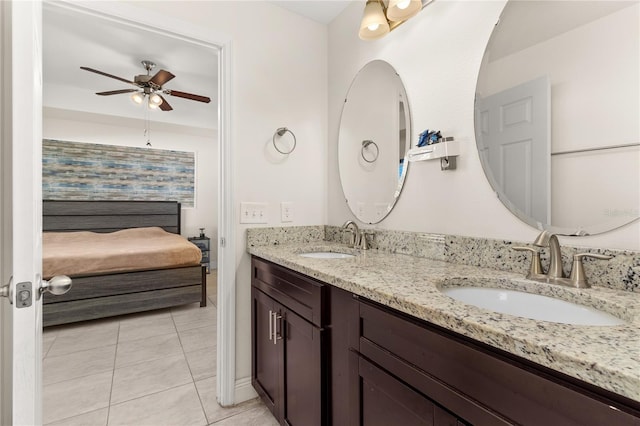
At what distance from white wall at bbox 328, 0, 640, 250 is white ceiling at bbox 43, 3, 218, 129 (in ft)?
3.84

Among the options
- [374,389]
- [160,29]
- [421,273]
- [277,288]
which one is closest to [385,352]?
[374,389]

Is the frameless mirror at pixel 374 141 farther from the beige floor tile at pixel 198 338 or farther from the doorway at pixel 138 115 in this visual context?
the beige floor tile at pixel 198 338

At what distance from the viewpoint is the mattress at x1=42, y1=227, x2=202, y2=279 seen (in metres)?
2.84

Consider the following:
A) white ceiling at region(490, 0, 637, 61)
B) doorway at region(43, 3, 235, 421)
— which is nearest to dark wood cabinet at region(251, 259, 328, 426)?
doorway at region(43, 3, 235, 421)

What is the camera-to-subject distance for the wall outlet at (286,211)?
6.48 feet

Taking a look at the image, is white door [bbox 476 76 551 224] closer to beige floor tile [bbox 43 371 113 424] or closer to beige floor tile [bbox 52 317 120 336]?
beige floor tile [bbox 43 371 113 424]

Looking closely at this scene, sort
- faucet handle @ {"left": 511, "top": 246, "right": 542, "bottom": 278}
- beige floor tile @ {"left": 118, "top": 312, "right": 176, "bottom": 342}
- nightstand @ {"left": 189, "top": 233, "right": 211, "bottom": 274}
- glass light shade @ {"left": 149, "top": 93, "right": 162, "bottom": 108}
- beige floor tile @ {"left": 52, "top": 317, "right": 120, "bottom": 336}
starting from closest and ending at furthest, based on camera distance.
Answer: faucet handle @ {"left": 511, "top": 246, "right": 542, "bottom": 278}
beige floor tile @ {"left": 118, "top": 312, "right": 176, "bottom": 342}
beige floor tile @ {"left": 52, "top": 317, "right": 120, "bottom": 336}
glass light shade @ {"left": 149, "top": 93, "right": 162, "bottom": 108}
nightstand @ {"left": 189, "top": 233, "right": 211, "bottom": 274}

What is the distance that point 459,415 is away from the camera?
25.8 inches

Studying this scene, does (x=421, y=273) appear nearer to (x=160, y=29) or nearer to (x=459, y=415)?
(x=459, y=415)

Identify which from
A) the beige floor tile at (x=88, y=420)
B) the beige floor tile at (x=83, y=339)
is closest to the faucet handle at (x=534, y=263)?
the beige floor tile at (x=88, y=420)

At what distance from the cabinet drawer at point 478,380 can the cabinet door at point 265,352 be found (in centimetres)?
78

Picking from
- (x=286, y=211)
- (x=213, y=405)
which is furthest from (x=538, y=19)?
(x=213, y=405)

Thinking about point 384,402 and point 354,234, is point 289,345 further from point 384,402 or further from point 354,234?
point 354,234

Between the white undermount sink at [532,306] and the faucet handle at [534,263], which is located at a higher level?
the faucet handle at [534,263]
